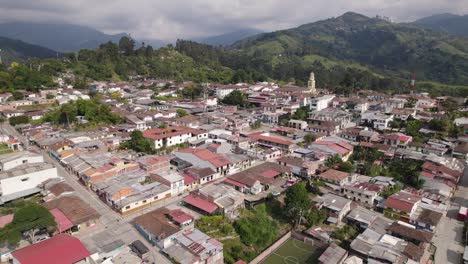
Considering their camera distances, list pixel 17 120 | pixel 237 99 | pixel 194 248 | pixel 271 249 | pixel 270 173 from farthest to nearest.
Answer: pixel 237 99
pixel 17 120
pixel 270 173
pixel 271 249
pixel 194 248

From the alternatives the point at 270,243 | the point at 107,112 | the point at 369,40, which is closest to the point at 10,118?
the point at 107,112

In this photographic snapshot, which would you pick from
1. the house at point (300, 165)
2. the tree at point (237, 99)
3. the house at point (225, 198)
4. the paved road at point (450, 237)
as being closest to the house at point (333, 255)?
the paved road at point (450, 237)

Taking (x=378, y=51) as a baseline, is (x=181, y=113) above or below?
below

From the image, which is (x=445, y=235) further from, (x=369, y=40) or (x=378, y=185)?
(x=369, y=40)

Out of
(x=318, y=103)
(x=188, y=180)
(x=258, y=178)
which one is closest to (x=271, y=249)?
(x=258, y=178)

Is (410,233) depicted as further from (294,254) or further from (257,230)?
(257,230)

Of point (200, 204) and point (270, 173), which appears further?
point (270, 173)

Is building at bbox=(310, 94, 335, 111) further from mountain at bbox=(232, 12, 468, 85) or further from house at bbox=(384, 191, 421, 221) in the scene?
mountain at bbox=(232, 12, 468, 85)
